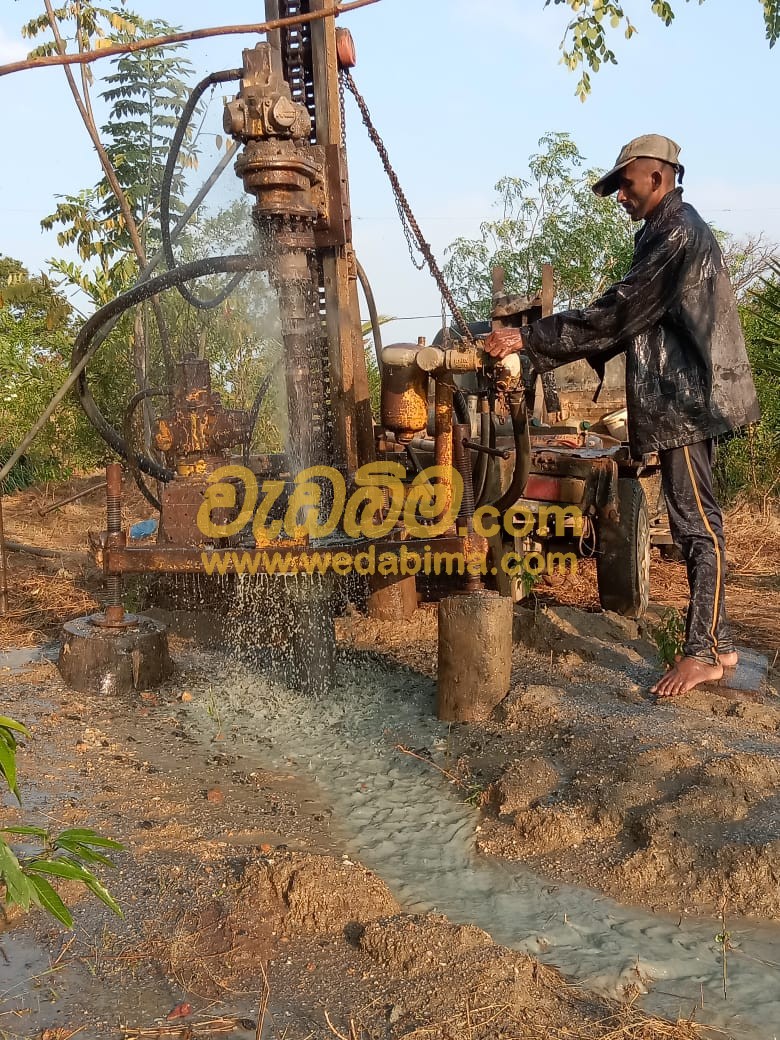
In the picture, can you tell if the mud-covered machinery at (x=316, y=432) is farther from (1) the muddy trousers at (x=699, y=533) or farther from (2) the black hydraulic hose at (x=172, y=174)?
(1) the muddy trousers at (x=699, y=533)

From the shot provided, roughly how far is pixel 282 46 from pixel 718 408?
2.68 meters

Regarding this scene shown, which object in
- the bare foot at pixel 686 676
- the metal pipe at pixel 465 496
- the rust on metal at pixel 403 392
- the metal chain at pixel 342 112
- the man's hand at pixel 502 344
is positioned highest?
the metal chain at pixel 342 112

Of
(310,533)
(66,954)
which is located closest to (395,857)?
(66,954)

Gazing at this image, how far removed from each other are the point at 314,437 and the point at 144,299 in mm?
1066

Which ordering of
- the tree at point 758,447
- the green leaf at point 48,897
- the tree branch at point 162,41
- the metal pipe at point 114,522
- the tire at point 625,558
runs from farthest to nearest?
the tree at point 758,447 < the tire at point 625,558 < the metal pipe at point 114,522 < the green leaf at point 48,897 < the tree branch at point 162,41

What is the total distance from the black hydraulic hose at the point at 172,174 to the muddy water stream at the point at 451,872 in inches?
81.9

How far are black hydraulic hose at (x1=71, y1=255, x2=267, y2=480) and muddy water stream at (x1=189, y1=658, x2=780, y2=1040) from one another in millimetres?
1400

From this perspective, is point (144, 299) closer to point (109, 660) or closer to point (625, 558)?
point (109, 660)

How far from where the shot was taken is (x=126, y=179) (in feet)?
43.0

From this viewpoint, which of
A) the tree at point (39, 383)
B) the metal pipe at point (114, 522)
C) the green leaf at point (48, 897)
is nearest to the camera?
the green leaf at point (48, 897)

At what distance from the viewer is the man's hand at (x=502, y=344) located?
3.28m

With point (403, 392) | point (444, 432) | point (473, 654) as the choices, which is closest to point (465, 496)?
point (444, 432)

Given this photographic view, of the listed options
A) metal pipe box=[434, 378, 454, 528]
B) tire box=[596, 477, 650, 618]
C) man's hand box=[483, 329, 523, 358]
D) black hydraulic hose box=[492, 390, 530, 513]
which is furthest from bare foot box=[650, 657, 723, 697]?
tire box=[596, 477, 650, 618]

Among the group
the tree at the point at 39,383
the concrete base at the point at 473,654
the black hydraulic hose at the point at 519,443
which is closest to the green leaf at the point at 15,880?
the concrete base at the point at 473,654
